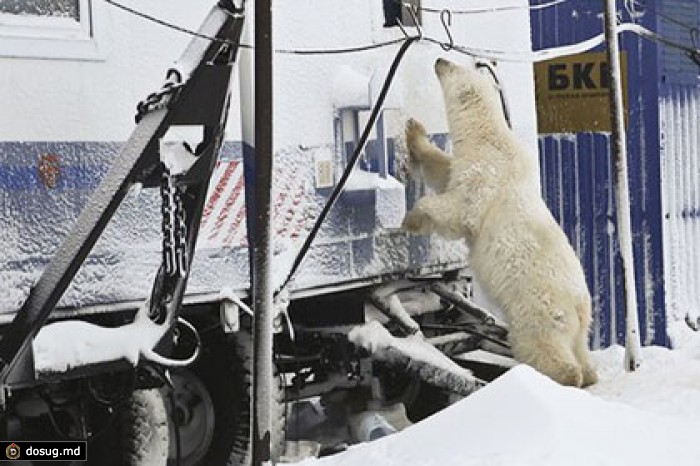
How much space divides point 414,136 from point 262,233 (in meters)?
2.26

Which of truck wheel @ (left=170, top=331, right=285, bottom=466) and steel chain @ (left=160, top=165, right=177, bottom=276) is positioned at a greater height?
steel chain @ (left=160, top=165, right=177, bottom=276)

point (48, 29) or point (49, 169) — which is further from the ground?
point (48, 29)

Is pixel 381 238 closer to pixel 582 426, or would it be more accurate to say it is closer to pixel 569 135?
pixel 582 426

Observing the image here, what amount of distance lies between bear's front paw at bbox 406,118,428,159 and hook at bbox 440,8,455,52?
0.47 meters

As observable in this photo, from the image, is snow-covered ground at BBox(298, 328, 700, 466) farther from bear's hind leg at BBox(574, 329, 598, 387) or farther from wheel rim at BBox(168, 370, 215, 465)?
bear's hind leg at BBox(574, 329, 598, 387)

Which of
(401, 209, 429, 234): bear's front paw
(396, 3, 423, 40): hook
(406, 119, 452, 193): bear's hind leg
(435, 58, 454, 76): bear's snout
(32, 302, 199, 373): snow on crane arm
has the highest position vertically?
(396, 3, 423, 40): hook

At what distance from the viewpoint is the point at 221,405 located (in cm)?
618

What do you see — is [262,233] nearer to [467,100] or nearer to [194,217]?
[194,217]

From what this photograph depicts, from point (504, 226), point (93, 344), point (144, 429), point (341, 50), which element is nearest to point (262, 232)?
point (93, 344)

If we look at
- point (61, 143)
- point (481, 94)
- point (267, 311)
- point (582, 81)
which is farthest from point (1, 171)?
point (582, 81)

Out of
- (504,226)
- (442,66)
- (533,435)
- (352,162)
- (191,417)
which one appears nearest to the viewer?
(533,435)

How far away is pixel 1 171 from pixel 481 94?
10.6 feet

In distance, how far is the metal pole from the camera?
191 inches


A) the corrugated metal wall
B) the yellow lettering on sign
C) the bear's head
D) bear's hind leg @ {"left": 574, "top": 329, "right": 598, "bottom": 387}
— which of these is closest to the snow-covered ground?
bear's hind leg @ {"left": 574, "top": 329, "right": 598, "bottom": 387}
